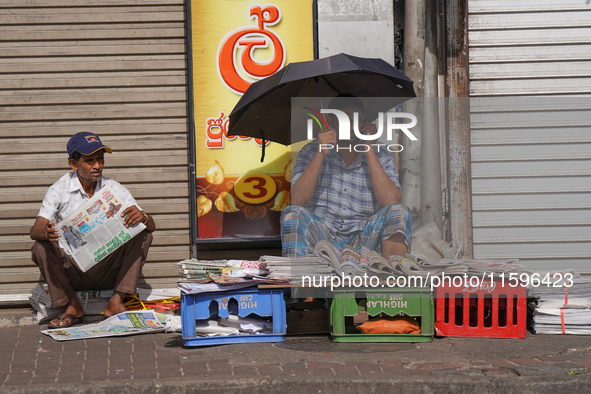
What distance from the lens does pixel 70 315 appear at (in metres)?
5.15

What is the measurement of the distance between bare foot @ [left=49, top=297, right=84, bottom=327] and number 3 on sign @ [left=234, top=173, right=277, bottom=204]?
1.53 m

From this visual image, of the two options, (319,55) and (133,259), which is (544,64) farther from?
(133,259)

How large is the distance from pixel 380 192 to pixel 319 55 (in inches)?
67.8

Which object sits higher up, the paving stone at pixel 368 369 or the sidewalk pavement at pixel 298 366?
the paving stone at pixel 368 369

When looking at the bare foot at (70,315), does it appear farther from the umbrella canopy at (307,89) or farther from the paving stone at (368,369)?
the paving stone at (368,369)

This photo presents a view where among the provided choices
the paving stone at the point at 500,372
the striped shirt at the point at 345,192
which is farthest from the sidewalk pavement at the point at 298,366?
the striped shirt at the point at 345,192

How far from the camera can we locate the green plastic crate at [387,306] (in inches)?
173

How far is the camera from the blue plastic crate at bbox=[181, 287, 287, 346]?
4.41 metres

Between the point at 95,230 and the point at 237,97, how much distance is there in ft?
5.41

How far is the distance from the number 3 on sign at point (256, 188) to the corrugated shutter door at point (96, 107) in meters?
0.49

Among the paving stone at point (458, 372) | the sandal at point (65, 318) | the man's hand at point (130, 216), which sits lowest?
the sandal at point (65, 318)

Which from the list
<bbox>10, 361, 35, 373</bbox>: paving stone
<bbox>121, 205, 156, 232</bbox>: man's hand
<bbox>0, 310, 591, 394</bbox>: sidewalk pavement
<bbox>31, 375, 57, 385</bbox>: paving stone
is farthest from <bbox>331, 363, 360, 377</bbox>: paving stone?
<bbox>121, 205, 156, 232</bbox>: man's hand

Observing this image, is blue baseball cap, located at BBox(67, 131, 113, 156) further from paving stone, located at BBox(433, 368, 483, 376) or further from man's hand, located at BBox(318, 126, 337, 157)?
paving stone, located at BBox(433, 368, 483, 376)

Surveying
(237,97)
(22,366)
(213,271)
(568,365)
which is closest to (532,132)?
(568,365)
